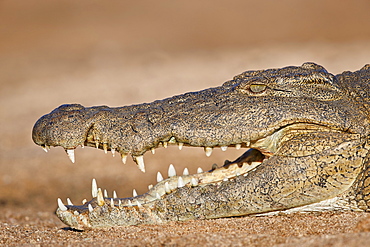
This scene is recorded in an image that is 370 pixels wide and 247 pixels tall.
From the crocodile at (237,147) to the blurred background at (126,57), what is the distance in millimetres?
3938

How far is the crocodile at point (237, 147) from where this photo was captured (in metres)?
3.86

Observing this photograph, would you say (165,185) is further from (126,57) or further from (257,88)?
(126,57)

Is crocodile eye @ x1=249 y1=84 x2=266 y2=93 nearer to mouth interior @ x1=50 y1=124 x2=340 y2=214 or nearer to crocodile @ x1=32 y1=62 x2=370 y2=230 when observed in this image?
crocodile @ x1=32 y1=62 x2=370 y2=230

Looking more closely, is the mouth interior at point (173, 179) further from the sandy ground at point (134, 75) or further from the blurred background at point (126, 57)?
the blurred background at point (126, 57)

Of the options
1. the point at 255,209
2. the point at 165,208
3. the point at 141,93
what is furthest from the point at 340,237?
the point at 141,93

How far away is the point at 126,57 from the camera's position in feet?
72.2

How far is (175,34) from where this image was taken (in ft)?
91.1

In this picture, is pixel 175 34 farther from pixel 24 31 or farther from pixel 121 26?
pixel 24 31

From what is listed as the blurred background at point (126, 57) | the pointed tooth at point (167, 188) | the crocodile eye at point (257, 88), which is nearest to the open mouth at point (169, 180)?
the pointed tooth at point (167, 188)

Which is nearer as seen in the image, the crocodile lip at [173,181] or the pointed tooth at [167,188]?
the crocodile lip at [173,181]

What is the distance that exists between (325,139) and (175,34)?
2448 centimetres

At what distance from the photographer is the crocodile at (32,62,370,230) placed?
386 centimetres

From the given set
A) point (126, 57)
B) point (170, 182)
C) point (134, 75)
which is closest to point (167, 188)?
point (170, 182)

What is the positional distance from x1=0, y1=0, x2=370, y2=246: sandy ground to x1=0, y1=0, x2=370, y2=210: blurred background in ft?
0.15
